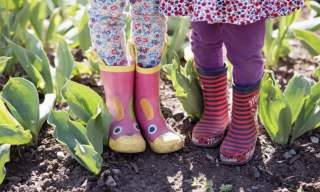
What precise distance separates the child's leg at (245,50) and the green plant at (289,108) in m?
0.10

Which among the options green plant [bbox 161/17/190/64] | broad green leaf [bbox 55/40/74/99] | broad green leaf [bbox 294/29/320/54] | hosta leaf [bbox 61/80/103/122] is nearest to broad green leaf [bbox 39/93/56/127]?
broad green leaf [bbox 55/40/74/99]

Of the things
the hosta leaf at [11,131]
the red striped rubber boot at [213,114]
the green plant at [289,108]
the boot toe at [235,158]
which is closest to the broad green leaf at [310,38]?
the green plant at [289,108]

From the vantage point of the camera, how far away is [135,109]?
82.3 inches

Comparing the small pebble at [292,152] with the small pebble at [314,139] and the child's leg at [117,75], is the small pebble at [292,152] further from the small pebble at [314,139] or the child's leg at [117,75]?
the child's leg at [117,75]

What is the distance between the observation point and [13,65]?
8.39ft

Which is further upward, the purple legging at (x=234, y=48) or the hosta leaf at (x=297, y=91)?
the purple legging at (x=234, y=48)

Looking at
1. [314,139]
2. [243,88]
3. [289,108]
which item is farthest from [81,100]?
[314,139]

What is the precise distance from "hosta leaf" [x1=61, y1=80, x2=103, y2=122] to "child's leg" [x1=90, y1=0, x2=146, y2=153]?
49 mm

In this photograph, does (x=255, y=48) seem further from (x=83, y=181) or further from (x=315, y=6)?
(x=315, y=6)

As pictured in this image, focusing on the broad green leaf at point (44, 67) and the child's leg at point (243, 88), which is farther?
the broad green leaf at point (44, 67)

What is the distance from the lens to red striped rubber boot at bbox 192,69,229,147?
2.07m

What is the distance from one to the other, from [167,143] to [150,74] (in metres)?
0.21

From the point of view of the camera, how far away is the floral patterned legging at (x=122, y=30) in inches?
73.5

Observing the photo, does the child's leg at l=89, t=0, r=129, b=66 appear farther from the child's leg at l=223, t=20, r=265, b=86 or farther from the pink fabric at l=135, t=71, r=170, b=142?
the child's leg at l=223, t=20, r=265, b=86
